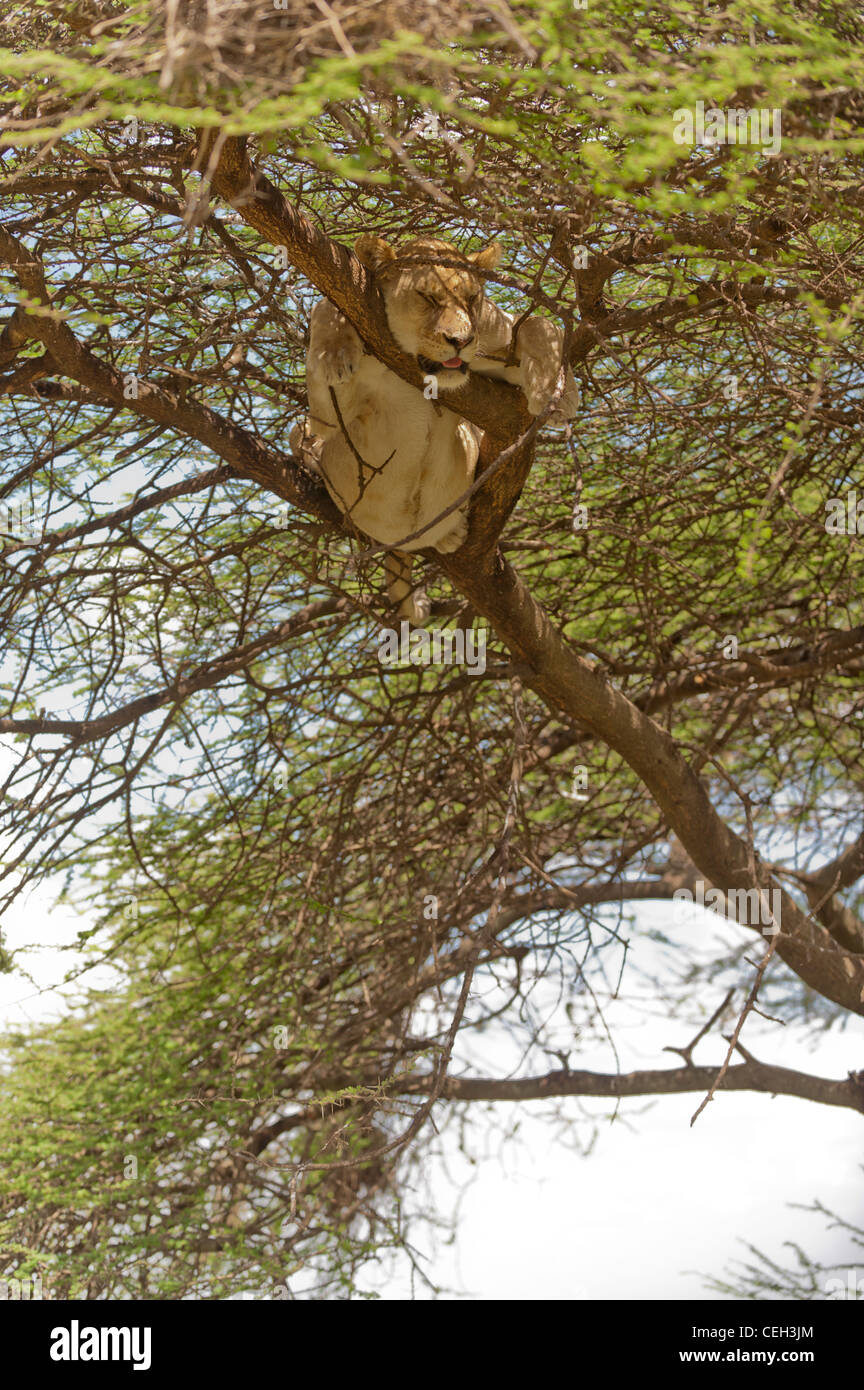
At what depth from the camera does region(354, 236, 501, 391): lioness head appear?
9.30 ft

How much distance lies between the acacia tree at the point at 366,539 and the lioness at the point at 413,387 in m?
0.10

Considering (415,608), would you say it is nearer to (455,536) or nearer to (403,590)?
(403,590)

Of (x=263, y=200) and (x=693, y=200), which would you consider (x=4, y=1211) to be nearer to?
(x=263, y=200)

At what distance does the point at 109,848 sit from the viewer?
5492 millimetres

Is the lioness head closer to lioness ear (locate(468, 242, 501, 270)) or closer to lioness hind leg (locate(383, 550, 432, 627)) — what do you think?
lioness ear (locate(468, 242, 501, 270))

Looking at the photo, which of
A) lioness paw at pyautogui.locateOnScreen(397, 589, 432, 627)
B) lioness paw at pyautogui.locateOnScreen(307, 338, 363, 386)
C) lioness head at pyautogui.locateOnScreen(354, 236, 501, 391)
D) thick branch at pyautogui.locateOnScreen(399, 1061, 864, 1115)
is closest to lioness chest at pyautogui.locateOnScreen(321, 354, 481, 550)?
lioness paw at pyautogui.locateOnScreen(307, 338, 363, 386)

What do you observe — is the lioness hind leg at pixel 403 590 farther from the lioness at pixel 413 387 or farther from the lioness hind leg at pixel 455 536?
the lioness hind leg at pixel 455 536

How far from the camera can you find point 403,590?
3.83 metres

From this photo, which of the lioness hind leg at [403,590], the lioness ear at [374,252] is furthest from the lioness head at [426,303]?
the lioness hind leg at [403,590]

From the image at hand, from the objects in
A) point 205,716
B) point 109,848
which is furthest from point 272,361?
point 109,848

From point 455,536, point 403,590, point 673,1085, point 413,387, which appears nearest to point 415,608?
point 403,590

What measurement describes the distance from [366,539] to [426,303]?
3.17ft

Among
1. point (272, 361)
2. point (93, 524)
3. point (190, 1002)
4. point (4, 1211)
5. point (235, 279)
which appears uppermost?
point (235, 279)
